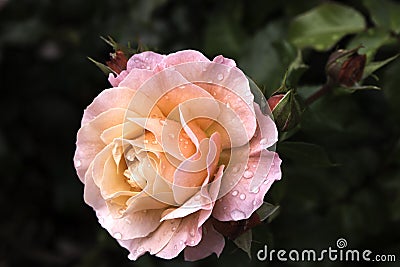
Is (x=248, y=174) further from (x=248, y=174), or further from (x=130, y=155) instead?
(x=130, y=155)

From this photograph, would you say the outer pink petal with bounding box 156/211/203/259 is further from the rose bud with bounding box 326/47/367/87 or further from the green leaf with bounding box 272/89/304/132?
the rose bud with bounding box 326/47/367/87

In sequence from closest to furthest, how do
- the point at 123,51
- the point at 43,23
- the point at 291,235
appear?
the point at 123,51 < the point at 291,235 < the point at 43,23

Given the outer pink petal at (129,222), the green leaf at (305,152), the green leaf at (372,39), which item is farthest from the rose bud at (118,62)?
the green leaf at (372,39)

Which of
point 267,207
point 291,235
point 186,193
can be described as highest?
point 186,193

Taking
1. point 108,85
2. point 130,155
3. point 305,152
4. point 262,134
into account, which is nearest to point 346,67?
point 305,152

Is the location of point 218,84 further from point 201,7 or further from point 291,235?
point 201,7

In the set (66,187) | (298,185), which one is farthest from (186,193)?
(66,187)

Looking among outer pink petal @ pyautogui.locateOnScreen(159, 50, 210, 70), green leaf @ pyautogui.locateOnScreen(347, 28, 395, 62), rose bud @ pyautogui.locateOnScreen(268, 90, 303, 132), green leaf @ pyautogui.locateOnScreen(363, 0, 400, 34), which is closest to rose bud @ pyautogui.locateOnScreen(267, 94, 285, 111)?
rose bud @ pyautogui.locateOnScreen(268, 90, 303, 132)
